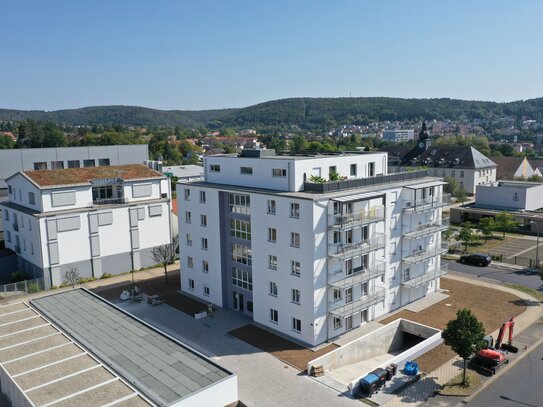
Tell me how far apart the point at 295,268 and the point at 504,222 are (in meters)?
44.7

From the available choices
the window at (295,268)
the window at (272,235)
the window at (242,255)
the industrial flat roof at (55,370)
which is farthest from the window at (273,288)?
the industrial flat roof at (55,370)

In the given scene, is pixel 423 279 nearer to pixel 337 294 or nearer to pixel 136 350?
pixel 337 294

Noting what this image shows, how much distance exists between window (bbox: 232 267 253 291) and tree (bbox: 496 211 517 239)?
42624 mm

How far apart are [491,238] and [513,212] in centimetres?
860

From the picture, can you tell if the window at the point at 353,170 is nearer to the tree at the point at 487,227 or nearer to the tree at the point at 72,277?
the tree at the point at 72,277

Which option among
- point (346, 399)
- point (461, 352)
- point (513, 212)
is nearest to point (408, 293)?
point (461, 352)

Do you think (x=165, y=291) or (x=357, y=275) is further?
(x=165, y=291)

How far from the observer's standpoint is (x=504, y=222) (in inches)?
2520

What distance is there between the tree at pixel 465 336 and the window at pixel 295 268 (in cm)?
1000

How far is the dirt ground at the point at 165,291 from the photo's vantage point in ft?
129

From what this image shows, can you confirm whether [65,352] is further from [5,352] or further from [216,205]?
[216,205]

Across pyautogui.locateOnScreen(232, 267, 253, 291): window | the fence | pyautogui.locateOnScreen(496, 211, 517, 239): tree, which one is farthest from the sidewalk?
the fence

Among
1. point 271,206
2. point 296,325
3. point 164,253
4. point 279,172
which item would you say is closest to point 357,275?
point 296,325

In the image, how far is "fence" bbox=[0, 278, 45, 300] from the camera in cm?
4294
